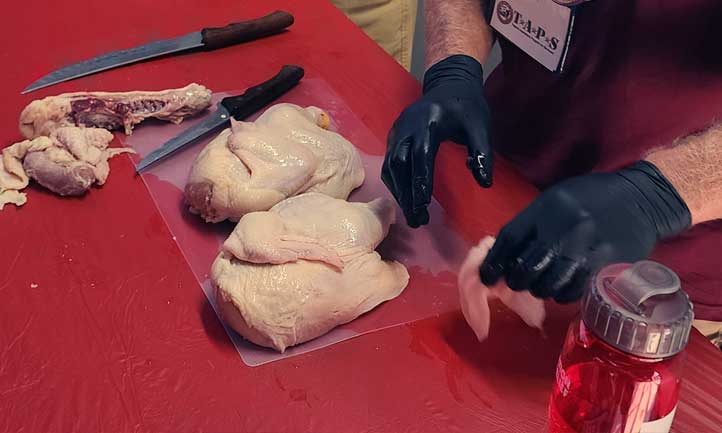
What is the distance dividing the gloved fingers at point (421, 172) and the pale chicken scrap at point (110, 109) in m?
0.51

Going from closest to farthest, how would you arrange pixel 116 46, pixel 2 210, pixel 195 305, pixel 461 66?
pixel 195 305, pixel 2 210, pixel 461 66, pixel 116 46

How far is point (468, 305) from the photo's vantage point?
108 cm

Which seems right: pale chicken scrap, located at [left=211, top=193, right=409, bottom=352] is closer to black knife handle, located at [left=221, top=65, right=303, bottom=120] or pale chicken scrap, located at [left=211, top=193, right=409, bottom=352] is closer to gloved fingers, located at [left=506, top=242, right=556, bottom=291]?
gloved fingers, located at [left=506, top=242, right=556, bottom=291]

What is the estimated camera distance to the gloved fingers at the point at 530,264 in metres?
0.97

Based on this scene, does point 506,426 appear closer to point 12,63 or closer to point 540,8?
point 540,8

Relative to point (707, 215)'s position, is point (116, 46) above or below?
below

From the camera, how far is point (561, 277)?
96 centimetres

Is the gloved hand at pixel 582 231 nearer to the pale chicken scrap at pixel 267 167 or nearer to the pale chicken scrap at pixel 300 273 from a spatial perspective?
the pale chicken scrap at pixel 300 273

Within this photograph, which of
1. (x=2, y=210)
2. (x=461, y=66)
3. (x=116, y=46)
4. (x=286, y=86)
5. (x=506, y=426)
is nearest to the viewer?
(x=506, y=426)

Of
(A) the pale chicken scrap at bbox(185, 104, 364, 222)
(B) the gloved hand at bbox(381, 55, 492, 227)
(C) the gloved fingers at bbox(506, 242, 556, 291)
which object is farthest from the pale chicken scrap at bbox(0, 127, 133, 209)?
(C) the gloved fingers at bbox(506, 242, 556, 291)

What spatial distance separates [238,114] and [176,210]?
271 mm

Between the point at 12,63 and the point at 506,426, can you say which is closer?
the point at 506,426

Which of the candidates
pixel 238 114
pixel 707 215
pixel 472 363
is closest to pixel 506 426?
pixel 472 363

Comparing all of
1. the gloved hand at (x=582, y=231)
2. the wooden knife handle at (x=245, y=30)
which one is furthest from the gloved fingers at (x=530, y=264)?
the wooden knife handle at (x=245, y=30)
